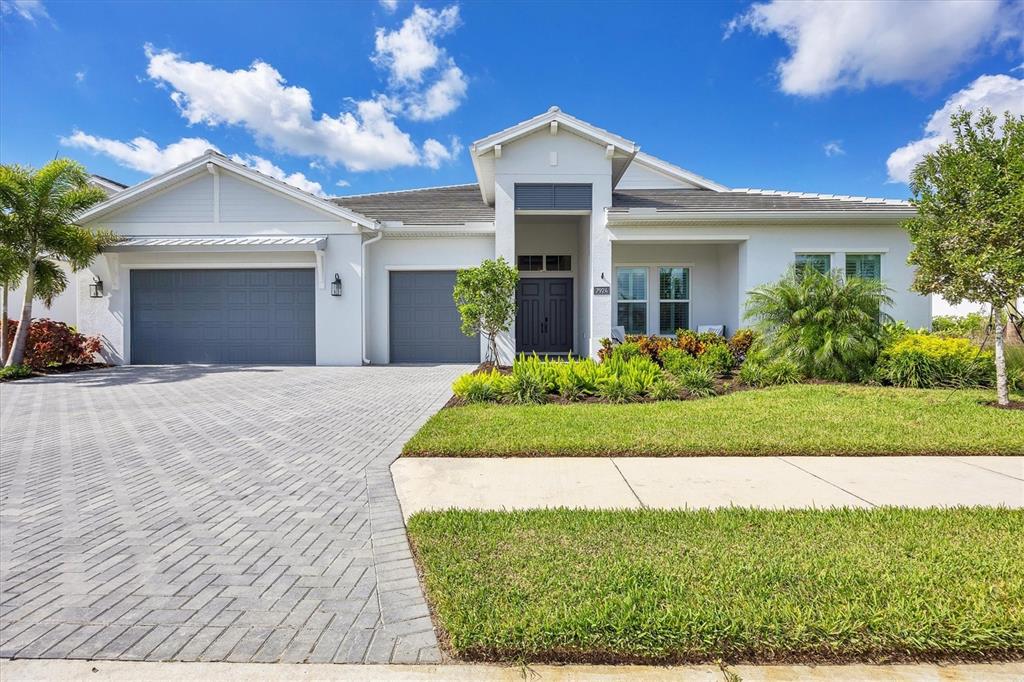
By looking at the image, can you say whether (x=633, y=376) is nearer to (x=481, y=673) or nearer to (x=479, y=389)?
(x=479, y=389)

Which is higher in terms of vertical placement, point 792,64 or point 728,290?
point 792,64

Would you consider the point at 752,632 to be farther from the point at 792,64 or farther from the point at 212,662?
the point at 792,64

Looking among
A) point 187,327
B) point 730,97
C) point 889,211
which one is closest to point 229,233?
point 187,327

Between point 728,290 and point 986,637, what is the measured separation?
42.8 feet

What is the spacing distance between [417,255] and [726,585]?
1277cm

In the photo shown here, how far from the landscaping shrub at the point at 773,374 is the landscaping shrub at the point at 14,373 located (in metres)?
16.7

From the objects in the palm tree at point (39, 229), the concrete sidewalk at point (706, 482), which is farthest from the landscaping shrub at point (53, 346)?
the concrete sidewalk at point (706, 482)

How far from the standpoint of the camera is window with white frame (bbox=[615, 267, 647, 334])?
14711mm

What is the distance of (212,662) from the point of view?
7.03 feet

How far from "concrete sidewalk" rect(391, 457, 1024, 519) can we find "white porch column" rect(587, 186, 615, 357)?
830 centimetres

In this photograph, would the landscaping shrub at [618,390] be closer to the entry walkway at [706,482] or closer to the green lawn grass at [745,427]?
the green lawn grass at [745,427]

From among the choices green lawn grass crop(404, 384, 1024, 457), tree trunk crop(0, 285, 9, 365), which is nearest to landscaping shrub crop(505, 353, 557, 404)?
green lawn grass crop(404, 384, 1024, 457)

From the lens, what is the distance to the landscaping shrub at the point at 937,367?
8875 millimetres

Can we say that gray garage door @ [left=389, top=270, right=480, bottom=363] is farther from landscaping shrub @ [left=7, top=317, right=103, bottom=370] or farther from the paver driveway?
landscaping shrub @ [left=7, top=317, right=103, bottom=370]
